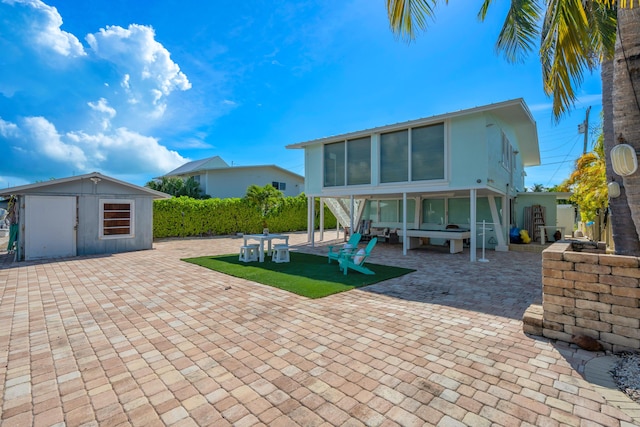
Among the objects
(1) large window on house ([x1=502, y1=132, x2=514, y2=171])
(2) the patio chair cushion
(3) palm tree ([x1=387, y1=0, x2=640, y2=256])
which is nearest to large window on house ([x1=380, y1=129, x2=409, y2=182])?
(1) large window on house ([x1=502, y1=132, x2=514, y2=171])

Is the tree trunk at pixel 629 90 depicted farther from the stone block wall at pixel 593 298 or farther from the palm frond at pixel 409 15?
the palm frond at pixel 409 15

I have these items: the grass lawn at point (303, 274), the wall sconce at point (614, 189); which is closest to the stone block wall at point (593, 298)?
the wall sconce at point (614, 189)

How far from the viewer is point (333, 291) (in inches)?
228

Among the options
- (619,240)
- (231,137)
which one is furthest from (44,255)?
(231,137)

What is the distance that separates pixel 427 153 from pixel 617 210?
6731mm

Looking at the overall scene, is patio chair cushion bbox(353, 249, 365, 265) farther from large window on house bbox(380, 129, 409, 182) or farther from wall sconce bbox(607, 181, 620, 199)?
wall sconce bbox(607, 181, 620, 199)

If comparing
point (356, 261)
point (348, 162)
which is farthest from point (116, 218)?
point (356, 261)

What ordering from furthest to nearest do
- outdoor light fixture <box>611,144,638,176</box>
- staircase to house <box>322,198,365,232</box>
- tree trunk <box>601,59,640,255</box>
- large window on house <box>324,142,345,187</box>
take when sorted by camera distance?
staircase to house <box>322,198,365,232</box> → large window on house <box>324,142,345,187</box> → tree trunk <box>601,59,640,255</box> → outdoor light fixture <box>611,144,638,176</box>

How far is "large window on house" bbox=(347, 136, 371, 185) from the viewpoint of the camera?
11961mm

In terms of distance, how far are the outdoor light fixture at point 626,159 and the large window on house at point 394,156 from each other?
8045mm

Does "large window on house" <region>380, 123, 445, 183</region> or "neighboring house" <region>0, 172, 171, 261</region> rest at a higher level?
"large window on house" <region>380, 123, 445, 183</region>

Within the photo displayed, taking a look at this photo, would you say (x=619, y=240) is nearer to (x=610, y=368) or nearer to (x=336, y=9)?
(x=610, y=368)

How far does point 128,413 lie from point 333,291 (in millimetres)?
3963

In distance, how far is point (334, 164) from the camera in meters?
13.0
